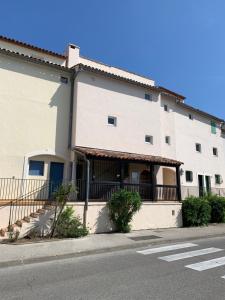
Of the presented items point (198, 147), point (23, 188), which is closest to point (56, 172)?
point (23, 188)

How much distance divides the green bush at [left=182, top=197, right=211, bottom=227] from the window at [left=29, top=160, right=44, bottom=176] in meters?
8.67

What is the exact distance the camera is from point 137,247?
10.4 meters

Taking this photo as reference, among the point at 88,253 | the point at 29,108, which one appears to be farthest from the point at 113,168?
the point at 88,253

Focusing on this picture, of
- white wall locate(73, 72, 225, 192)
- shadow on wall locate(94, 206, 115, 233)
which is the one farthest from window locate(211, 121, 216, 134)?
shadow on wall locate(94, 206, 115, 233)

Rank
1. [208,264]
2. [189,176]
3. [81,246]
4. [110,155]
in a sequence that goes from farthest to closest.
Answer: [189,176]
[110,155]
[81,246]
[208,264]

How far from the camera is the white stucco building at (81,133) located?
14.4 metres

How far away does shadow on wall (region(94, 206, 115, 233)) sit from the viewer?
13188 mm

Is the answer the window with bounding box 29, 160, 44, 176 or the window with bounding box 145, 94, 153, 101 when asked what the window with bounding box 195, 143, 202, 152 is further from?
the window with bounding box 29, 160, 44, 176

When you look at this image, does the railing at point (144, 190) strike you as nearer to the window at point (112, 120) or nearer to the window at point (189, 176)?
the window at point (112, 120)

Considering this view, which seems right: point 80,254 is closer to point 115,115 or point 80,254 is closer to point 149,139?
point 115,115

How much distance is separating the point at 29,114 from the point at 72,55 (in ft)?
20.4

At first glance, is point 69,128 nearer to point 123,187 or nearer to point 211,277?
point 123,187

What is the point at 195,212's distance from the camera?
53.8 ft

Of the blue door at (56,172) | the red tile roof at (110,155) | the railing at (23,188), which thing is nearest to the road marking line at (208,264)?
the red tile roof at (110,155)
